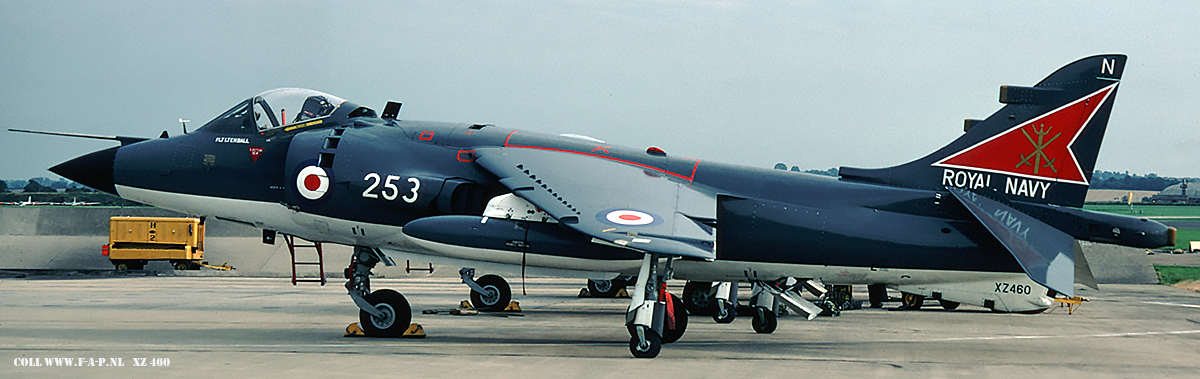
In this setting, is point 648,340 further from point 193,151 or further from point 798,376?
point 193,151

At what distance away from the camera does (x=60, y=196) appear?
6134 cm

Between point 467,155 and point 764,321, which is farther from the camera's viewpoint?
point 764,321

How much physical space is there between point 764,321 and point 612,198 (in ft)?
15.1

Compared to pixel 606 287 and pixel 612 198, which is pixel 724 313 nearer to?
pixel 612 198

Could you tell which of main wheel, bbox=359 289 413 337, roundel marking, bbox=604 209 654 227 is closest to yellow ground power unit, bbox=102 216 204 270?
main wheel, bbox=359 289 413 337

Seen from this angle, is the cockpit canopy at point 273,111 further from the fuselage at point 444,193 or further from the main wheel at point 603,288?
the main wheel at point 603,288

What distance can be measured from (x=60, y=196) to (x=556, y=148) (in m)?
59.8

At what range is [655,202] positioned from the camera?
38.9ft

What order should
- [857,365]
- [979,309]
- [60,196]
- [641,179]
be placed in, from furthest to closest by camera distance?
[60,196], [979,309], [641,179], [857,365]

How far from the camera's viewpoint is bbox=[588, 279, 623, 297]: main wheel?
75.2 ft

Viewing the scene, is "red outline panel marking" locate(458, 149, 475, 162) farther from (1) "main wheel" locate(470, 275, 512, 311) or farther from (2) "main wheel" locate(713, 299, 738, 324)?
(2) "main wheel" locate(713, 299, 738, 324)

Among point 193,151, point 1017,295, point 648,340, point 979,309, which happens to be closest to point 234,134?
point 193,151

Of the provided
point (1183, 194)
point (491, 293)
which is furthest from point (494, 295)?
point (1183, 194)

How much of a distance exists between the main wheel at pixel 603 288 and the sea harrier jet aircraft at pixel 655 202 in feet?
31.3
